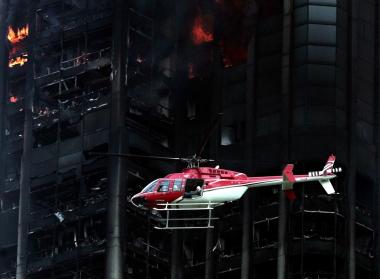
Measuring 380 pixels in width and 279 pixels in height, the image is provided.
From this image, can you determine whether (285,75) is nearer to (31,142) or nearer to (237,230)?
(237,230)

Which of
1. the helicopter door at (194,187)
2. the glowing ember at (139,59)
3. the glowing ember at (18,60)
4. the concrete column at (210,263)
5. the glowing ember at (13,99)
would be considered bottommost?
the concrete column at (210,263)

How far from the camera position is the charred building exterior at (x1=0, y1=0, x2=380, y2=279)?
151 m

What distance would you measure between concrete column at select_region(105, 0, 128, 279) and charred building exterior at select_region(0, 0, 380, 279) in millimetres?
152

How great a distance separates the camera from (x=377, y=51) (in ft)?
515

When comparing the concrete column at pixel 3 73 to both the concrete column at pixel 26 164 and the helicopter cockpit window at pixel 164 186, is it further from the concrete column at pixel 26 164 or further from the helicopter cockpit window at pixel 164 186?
the helicopter cockpit window at pixel 164 186

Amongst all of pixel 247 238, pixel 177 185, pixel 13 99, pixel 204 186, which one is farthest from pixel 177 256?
pixel 204 186

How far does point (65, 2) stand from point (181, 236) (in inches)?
1052

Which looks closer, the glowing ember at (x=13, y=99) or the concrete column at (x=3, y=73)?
the concrete column at (x=3, y=73)

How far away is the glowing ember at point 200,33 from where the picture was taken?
16462 cm

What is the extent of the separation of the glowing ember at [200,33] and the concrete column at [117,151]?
742 centimetres

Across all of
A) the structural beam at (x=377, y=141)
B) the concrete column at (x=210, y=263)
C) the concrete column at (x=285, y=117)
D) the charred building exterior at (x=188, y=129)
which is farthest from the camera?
the concrete column at (x=210, y=263)

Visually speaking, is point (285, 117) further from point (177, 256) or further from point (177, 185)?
point (177, 185)

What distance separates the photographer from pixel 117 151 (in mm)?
156625

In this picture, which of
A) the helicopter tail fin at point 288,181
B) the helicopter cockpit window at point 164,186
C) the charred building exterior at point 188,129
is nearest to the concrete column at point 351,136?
the charred building exterior at point 188,129
